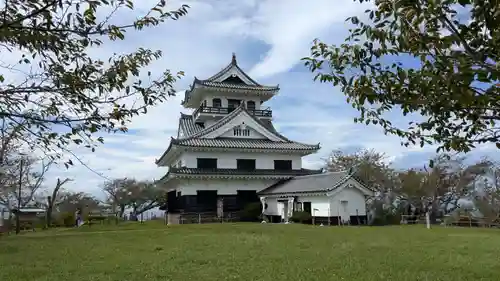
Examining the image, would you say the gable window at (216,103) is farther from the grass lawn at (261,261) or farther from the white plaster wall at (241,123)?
the grass lawn at (261,261)

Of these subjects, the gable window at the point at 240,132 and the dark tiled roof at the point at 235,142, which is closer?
the dark tiled roof at the point at 235,142

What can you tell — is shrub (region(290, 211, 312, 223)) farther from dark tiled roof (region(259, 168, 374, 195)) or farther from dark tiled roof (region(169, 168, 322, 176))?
dark tiled roof (region(169, 168, 322, 176))

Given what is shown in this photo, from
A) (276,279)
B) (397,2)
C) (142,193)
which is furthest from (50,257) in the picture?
(142,193)

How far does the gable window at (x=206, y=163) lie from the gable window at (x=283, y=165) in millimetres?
4868

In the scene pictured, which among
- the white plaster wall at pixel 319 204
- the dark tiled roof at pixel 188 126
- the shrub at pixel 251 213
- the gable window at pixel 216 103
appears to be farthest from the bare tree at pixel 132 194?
the white plaster wall at pixel 319 204

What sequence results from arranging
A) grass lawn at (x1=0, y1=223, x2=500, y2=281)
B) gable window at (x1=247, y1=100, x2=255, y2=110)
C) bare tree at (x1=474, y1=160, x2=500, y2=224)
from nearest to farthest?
grass lawn at (x1=0, y1=223, x2=500, y2=281) < bare tree at (x1=474, y1=160, x2=500, y2=224) < gable window at (x1=247, y1=100, x2=255, y2=110)

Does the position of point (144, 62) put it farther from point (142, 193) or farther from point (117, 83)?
point (142, 193)

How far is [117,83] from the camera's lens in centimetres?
390

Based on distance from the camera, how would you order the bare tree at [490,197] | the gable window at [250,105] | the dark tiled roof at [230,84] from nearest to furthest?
1. the bare tree at [490,197]
2. the dark tiled roof at [230,84]
3. the gable window at [250,105]

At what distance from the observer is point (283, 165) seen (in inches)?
1326

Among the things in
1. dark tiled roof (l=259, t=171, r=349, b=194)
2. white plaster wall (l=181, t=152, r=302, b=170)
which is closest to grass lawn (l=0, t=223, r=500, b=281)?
dark tiled roof (l=259, t=171, r=349, b=194)

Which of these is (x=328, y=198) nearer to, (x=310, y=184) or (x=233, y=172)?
(x=310, y=184)

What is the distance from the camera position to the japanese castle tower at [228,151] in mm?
30875

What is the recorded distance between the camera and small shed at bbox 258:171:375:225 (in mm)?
26625
